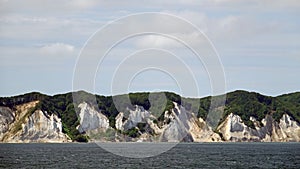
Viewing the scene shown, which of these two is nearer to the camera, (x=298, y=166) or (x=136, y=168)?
(x=136, y=168)

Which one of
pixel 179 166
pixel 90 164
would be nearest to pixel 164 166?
pixel 179 166

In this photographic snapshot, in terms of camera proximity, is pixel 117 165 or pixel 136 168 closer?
pixel 136 168

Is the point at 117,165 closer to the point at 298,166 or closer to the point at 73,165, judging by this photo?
the point at 73,165

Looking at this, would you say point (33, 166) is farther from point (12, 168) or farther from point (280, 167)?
point (280, 167)

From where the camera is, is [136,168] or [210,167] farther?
[210,167]

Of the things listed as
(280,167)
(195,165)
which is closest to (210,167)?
(195,165)

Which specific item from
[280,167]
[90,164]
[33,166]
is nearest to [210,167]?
[280,167]

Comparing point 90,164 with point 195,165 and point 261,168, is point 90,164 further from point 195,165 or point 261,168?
point 261,168
